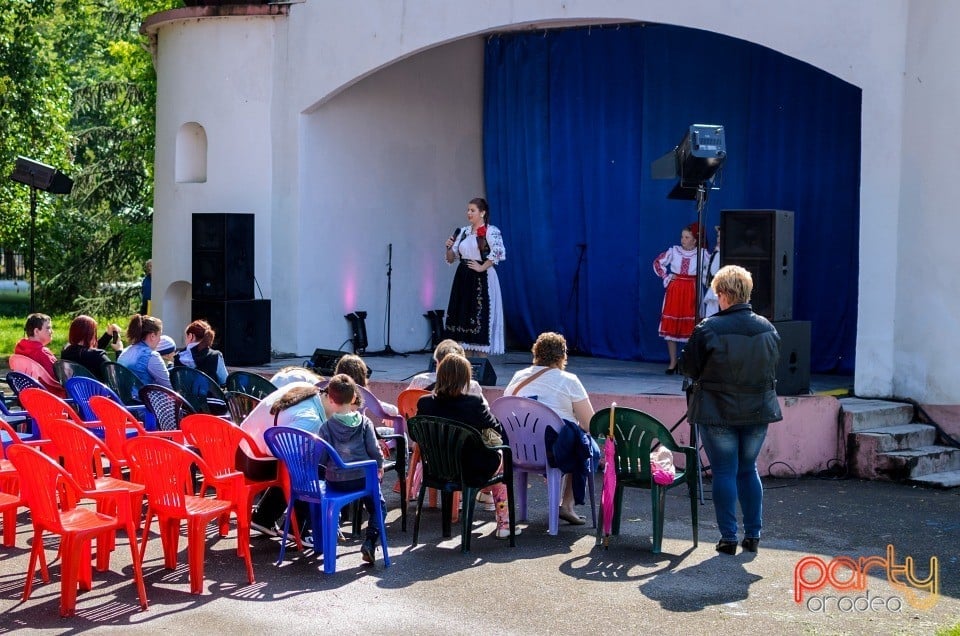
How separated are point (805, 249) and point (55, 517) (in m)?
8.31

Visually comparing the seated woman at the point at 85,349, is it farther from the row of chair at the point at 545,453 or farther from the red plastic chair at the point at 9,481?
the row of chair at the point at 545,453

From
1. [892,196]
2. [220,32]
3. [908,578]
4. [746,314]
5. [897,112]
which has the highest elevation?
[220,32]

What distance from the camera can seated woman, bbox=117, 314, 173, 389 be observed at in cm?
821

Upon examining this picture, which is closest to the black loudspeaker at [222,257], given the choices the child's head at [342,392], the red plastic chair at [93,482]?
the red plastic chair at [93,482]

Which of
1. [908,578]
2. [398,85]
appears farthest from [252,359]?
[908,578]

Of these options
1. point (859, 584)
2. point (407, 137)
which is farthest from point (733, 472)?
point (407, 137)

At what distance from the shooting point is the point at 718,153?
832 cm

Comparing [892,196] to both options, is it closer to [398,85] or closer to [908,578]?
[908,578]

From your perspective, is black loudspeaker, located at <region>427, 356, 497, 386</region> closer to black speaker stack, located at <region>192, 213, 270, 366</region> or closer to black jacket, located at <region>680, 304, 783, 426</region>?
black speaker stack, located at <region>192, 213, 270, 366</region>

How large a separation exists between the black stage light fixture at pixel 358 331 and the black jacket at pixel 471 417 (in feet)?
20.2

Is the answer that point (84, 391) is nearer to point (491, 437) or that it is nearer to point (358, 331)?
point (491, 437)

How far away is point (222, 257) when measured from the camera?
1159cm

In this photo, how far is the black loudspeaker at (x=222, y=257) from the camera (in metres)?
11.6

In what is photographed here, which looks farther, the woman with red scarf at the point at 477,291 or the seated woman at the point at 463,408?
the woman with red scarf at the point at 477,291
